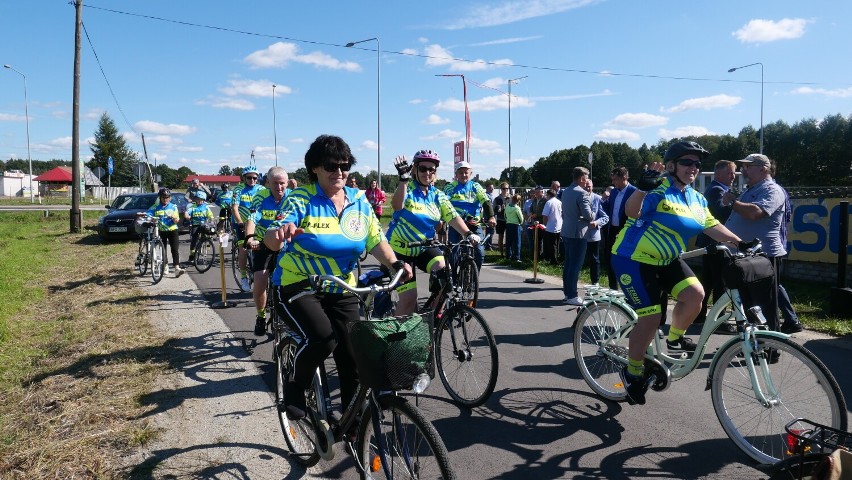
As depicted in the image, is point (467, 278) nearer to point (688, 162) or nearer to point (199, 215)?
point (688, 162)

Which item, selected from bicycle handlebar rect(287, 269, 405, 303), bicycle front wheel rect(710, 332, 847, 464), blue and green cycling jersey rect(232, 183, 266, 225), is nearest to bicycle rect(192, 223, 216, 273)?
blue and green cycling jersey rect(232, 183, 266, 225)

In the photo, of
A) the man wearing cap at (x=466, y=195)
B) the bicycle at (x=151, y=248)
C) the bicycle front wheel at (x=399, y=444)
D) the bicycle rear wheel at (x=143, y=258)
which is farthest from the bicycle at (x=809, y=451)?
the bicycle rear wheel at (x=143, y=258)

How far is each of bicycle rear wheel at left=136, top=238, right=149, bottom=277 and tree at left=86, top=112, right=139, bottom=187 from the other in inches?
3211

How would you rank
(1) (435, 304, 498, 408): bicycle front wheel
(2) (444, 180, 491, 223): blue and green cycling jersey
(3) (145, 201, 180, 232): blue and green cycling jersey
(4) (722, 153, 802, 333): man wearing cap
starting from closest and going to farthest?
(1) (435, 304, 498, 408): bicycle front wheel → (4) (722, 153, 802, 333): man wearing cap → (2) (444, 180, 491, 223): blue and green cycling jersey → (3) (145, 201, 180, 232): blue and green cycling jersey

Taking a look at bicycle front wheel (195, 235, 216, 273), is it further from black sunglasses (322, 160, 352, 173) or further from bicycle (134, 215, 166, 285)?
black sunglasses (322, 160, 352, 173)

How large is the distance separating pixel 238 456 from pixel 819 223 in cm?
1073

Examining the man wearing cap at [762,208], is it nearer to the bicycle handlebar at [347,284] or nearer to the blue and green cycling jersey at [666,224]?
the blue and green cycling jersey at [666,224]

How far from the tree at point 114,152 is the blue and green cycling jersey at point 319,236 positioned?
91.4 m

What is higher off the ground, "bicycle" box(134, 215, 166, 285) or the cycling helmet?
the cycling helmet

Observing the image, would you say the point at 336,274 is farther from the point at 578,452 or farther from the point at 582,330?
the point at 582,330

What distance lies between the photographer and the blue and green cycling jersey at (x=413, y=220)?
567 cm

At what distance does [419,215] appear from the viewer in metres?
5.72

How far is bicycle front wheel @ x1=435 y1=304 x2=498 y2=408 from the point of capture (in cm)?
458

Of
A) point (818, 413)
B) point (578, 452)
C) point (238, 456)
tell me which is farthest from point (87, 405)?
point (818, 413)
